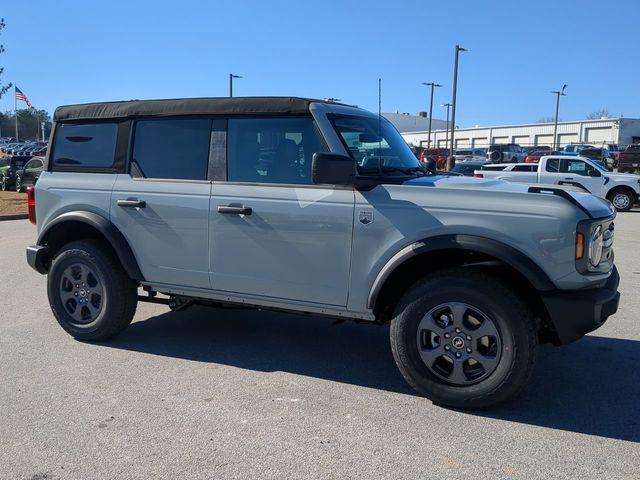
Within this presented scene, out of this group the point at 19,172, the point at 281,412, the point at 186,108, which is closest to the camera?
the point at 281,412

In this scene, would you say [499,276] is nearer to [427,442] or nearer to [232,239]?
[427,442]

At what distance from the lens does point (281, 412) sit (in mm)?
3898

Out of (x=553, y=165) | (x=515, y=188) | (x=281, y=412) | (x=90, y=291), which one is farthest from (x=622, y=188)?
(x=281, y=412)

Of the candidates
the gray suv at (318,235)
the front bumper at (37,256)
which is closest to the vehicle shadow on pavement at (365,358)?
the gray suv at (318,235)

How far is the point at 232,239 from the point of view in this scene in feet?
14.9

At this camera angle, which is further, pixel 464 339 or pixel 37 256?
pixel 37 256

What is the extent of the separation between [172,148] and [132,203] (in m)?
0.55

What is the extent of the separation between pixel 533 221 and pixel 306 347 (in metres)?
2.37

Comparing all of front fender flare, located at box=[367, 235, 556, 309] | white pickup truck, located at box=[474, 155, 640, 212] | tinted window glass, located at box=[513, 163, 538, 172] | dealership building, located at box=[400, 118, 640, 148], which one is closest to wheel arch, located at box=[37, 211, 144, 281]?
front fender flare, located at box=[367, 235, 556, 309]

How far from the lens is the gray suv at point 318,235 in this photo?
12.3ft

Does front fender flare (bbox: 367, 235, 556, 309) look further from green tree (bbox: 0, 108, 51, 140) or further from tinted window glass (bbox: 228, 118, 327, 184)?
green tree (bbox: 0, 108, 51, 140)

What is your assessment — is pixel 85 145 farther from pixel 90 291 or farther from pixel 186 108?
pixel 90 291

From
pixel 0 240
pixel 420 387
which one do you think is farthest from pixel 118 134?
pixel 0 240

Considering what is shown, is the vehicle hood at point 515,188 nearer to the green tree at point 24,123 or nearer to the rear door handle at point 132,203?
the rear door handle at point 132,203
